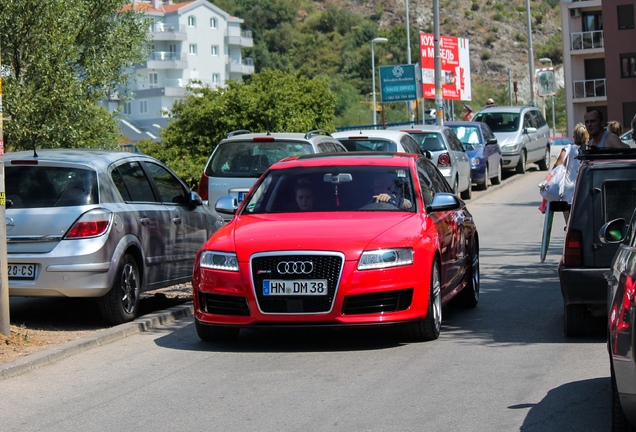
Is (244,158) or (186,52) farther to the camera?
(186,52)

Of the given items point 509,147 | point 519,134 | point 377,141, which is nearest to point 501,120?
point 519,134

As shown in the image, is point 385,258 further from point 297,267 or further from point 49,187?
point 49,187

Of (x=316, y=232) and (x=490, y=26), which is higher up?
(x=490, y=26)

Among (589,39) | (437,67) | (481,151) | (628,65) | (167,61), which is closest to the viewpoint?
(481,151)

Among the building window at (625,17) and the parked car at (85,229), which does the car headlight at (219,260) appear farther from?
the building window at (625,17)

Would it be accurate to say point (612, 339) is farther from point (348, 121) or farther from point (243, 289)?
point (348, 121)

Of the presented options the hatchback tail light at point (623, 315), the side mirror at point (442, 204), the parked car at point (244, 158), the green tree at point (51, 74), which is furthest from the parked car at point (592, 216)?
the green tree at point (51, 74)

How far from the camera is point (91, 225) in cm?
1094

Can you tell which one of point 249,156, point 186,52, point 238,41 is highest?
point 238,41

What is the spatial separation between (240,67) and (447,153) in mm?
102814

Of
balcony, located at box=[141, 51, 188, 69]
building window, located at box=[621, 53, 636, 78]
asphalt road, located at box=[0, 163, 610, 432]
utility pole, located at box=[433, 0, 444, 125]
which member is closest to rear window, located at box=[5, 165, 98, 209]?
asphalt road, located at box=[0, 163, 610, 432]

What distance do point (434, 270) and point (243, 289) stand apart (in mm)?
1632

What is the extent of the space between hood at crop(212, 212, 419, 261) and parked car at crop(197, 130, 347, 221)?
5.89 m

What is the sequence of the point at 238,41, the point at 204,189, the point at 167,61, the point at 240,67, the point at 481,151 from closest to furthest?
1. the point at 204,189
2. the point at 481,151
3. the point at 167,61
4. the point at 240,67
5. the point at 238,41
